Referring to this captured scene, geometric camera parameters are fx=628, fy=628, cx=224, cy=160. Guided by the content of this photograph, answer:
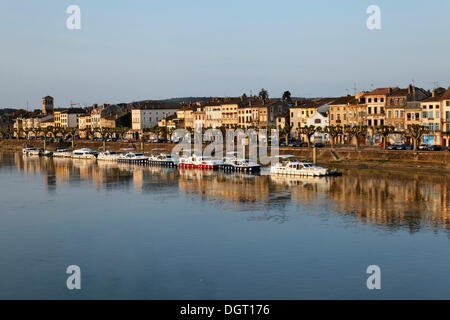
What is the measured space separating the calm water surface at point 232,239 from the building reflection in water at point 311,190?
17 centimetres

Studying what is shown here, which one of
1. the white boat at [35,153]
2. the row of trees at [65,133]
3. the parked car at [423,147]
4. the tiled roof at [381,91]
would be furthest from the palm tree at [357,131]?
the white boat at [35,153]

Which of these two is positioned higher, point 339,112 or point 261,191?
point 339,112

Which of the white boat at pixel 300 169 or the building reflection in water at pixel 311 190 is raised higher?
the white boat at pixel 300 169

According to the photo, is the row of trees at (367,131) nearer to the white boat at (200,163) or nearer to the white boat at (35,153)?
the white boat at (200,163)

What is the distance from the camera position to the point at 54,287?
28.9 m

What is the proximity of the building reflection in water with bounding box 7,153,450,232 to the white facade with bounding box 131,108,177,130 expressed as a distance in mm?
70339

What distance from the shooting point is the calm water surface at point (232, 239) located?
28.6 metres

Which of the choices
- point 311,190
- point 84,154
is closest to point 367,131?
point 311,190

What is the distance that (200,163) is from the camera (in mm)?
85375

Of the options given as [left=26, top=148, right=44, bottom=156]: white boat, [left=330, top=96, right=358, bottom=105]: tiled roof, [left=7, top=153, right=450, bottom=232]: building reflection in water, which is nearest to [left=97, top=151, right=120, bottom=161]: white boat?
[left=7, top=153, right=450, bottom=232]: building reflection in water

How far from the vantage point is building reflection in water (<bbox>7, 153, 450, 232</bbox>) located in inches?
1768

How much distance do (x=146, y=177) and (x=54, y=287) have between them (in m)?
47.1

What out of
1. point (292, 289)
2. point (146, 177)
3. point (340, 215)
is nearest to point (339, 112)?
point (146, 177)
